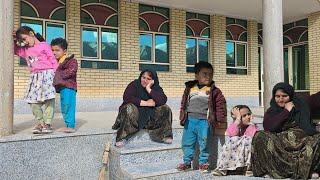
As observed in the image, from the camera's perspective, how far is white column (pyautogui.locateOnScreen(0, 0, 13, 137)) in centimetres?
532

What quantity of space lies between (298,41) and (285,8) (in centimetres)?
203

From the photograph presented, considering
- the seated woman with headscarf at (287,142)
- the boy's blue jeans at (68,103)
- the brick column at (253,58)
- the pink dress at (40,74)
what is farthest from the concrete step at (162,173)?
the brick column at (253,58)

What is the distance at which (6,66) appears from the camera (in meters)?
5.36

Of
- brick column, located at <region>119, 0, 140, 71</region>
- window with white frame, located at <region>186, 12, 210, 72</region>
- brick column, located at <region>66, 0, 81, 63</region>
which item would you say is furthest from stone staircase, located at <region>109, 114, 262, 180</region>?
window with white frame, located at <region>186, 12, 210, 72</region>

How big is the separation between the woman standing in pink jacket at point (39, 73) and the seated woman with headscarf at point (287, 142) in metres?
2.87

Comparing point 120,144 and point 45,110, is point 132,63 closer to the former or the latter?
point 45,110

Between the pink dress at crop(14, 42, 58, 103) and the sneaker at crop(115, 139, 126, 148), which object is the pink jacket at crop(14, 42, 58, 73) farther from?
the sneaker at crop(115, 139, 126, 148)

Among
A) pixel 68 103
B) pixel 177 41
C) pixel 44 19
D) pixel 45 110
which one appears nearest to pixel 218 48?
pixel 177 41

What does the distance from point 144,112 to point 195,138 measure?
0.91 m

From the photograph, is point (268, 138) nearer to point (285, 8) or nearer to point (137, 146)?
point (137, 146)

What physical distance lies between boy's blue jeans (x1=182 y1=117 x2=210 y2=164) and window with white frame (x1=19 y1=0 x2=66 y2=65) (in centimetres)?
559

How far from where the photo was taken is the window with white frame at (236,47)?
43.2ft

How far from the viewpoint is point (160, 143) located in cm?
572

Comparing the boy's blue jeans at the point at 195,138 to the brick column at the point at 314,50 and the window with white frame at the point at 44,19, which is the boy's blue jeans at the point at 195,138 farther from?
the brick column at the point at 314,50
